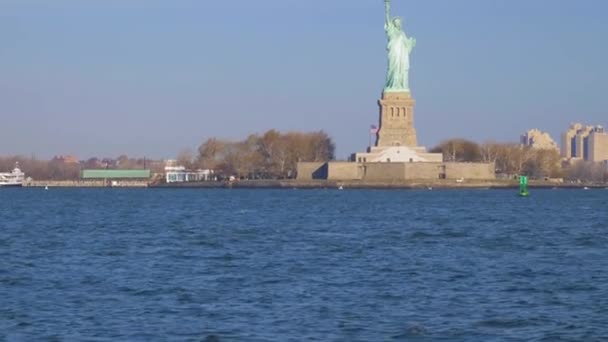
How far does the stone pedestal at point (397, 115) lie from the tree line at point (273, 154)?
18995 millimetres

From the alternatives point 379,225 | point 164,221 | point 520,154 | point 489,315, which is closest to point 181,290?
point 489,315

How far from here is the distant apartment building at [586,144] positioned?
6993 inches

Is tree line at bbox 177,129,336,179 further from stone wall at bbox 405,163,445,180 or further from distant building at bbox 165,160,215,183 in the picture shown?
stone wall at bbox 405,163,445,180

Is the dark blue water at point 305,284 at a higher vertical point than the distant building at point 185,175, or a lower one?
lower

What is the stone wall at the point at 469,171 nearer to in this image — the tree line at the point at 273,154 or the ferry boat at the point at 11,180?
the tree line at the point at 273,154

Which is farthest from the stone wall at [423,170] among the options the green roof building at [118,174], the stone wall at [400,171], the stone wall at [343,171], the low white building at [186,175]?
the green roof building at [118,174]

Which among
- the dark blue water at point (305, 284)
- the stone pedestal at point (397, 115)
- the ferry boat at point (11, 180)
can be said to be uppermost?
the stone pedestal at point (397, 115)

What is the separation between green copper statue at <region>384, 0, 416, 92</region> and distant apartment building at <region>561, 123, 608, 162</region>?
305 ft

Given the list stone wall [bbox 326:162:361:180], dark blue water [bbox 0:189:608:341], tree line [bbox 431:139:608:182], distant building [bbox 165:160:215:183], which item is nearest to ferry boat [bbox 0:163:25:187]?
distant building [bbox 165:160:215:183]

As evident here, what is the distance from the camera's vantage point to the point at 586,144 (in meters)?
185

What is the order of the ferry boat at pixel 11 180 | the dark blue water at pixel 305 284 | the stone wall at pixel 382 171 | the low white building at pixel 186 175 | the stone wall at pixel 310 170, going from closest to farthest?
the dark blue water at pixel 305 284 < the stone wall at pixel 382 171 < the stone wall at pixel 310 170 < the low white building at pixel 186 175 < the ferry boat at pixel 11 180

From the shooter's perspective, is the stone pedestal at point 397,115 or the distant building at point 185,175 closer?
the stone pedestal at point 397,115

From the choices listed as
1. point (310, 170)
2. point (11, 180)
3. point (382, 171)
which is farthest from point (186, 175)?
point (382, 171)

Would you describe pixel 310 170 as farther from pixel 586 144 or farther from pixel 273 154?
pixel 586 144
